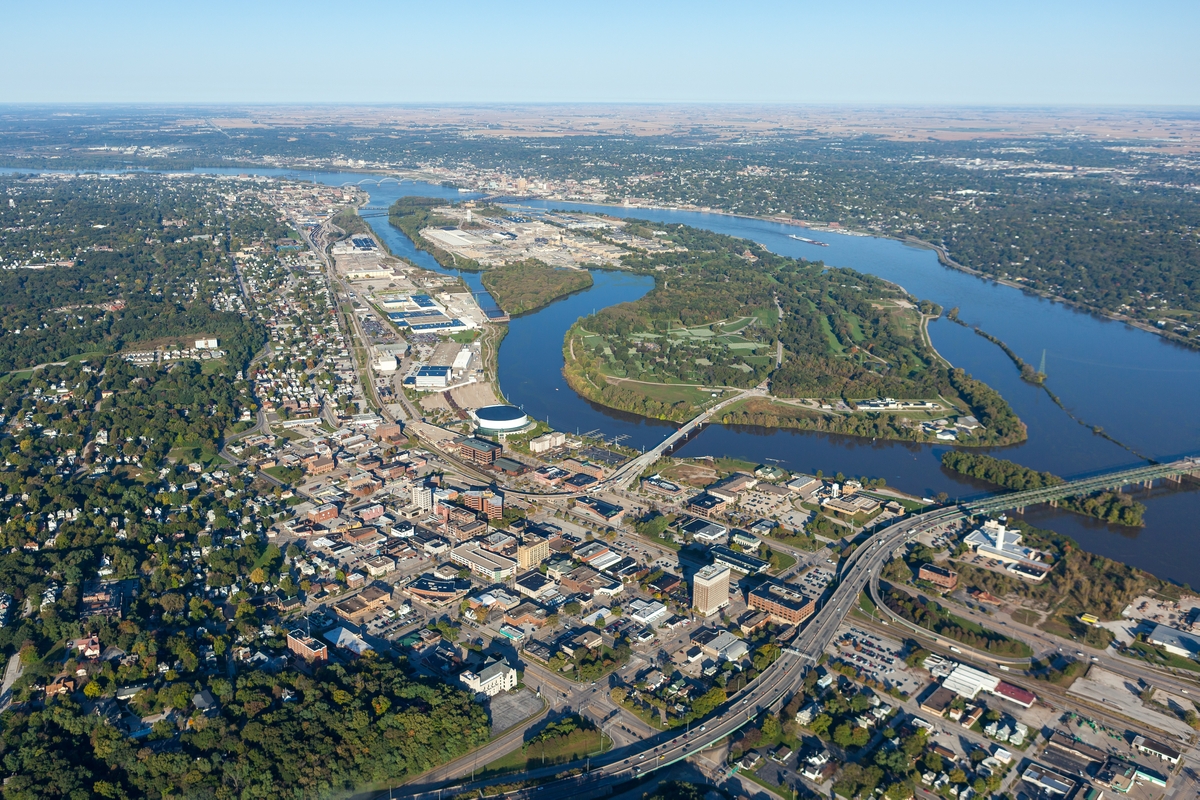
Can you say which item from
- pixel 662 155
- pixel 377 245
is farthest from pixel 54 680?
pixel 662 155

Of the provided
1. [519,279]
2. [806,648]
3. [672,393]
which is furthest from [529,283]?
[806,648]

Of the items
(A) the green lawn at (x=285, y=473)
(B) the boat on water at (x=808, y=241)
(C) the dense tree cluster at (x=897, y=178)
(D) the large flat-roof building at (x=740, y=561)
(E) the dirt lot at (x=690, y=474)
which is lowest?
(D) the large flat-roof building at (x=740, y=561)

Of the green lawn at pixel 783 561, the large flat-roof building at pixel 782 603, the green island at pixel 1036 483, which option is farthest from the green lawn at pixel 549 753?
the green island at pixel 1036 483

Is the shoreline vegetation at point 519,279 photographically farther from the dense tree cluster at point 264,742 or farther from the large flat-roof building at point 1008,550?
the dense tree cluster at point 264,742

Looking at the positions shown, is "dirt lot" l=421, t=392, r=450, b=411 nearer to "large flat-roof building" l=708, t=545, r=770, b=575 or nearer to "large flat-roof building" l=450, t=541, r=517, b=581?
"large flat-roof building" l=450, t=541, r=517, b=581

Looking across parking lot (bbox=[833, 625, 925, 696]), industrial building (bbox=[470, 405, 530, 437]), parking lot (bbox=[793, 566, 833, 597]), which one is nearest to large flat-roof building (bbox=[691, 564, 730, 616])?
parking lot (bbox=[793, 566, 833, 597])

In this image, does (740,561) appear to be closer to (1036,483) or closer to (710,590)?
(710,590)
